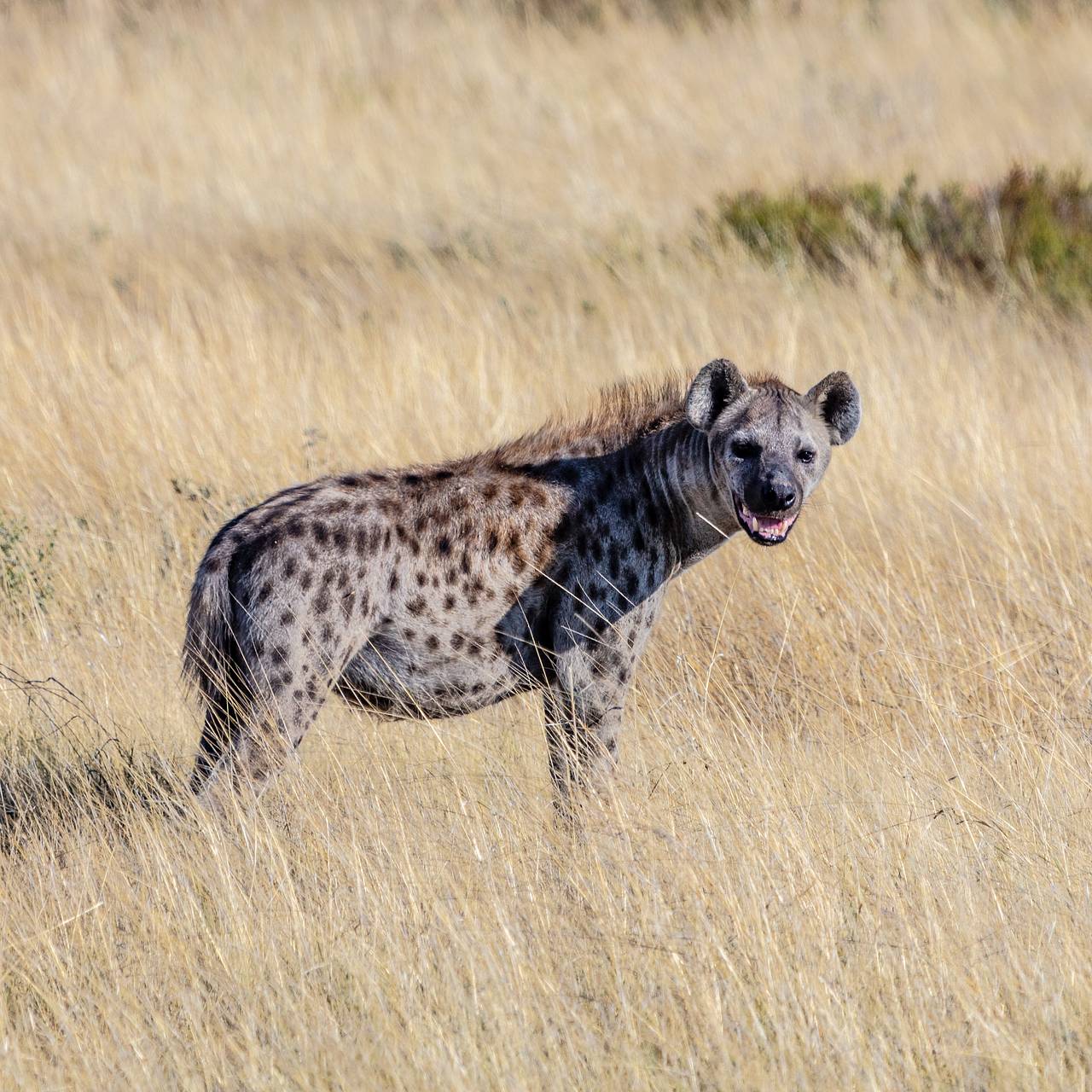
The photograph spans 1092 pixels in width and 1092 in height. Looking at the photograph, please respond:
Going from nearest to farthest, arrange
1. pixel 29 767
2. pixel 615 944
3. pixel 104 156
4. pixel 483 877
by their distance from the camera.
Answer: pixel 615 944 < pixel 483 877 < pixel 29 767 < pixel 104 156

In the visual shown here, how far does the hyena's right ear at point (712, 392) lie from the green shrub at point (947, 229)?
5.82m

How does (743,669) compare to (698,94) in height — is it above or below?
below

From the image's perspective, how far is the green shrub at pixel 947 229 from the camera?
36.8ft

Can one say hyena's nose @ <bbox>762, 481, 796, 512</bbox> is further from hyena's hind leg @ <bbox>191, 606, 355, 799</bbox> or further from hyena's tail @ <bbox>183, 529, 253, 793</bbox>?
hyena's tail @ <bbox>183, 529, 253, 793</bbox>

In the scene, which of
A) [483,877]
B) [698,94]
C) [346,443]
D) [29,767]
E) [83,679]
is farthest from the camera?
[698,94]

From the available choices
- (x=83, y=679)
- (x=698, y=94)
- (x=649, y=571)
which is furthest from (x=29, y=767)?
(x=698, y=94)

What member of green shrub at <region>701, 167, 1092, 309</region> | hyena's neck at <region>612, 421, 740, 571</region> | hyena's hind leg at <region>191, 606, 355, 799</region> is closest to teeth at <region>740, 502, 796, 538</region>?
hyena's neck at <region>612, 421, 740, 571</region>

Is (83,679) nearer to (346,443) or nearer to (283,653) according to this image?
(283,653)

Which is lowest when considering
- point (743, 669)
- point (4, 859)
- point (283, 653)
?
point (743, 669)

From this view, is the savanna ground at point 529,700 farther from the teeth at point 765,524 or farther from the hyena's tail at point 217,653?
the teeth at point 765,524

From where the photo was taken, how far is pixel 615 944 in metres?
4.09

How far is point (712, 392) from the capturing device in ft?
17.5

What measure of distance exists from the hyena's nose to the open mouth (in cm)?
7

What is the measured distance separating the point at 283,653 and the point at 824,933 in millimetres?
1681
